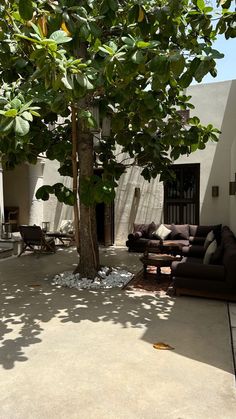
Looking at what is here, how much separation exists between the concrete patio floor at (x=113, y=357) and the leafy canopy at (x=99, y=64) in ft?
5.16

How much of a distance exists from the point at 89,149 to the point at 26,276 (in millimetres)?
2642

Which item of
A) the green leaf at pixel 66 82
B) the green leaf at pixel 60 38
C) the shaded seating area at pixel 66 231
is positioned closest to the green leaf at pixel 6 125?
the green leaf at pixel 66 82

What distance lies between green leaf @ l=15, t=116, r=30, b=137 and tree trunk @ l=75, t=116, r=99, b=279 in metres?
2.55

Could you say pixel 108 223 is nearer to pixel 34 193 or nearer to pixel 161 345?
pixel 34 193

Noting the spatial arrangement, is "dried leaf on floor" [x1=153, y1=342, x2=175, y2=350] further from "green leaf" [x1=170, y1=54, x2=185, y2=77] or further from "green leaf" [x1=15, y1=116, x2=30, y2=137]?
"green leaf" [x1=170, y1=54, x2=185, y2=77]

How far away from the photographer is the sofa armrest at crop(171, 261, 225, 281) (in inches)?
172

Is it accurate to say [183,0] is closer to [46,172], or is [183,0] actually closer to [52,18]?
[52,18]

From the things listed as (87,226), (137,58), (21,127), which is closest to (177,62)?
(137,58)

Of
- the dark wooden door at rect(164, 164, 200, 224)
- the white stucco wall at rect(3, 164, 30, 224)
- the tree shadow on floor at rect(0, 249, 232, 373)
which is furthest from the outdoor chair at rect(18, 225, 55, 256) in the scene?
the dark wooden door at rect(164, 164, 200, 224)

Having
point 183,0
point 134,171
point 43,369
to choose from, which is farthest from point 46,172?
point 43,369

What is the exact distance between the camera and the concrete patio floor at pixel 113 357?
7.07 feet

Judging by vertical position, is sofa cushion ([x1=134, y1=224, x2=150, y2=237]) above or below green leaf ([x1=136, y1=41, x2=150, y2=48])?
below

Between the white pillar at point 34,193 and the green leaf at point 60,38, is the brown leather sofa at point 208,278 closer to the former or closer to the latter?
the green leaf at point 60,38

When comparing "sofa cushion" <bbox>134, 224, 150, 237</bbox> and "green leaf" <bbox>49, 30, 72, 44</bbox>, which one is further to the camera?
"sofa cushion" <bbox>134, 224, 150, 237</bbox>
